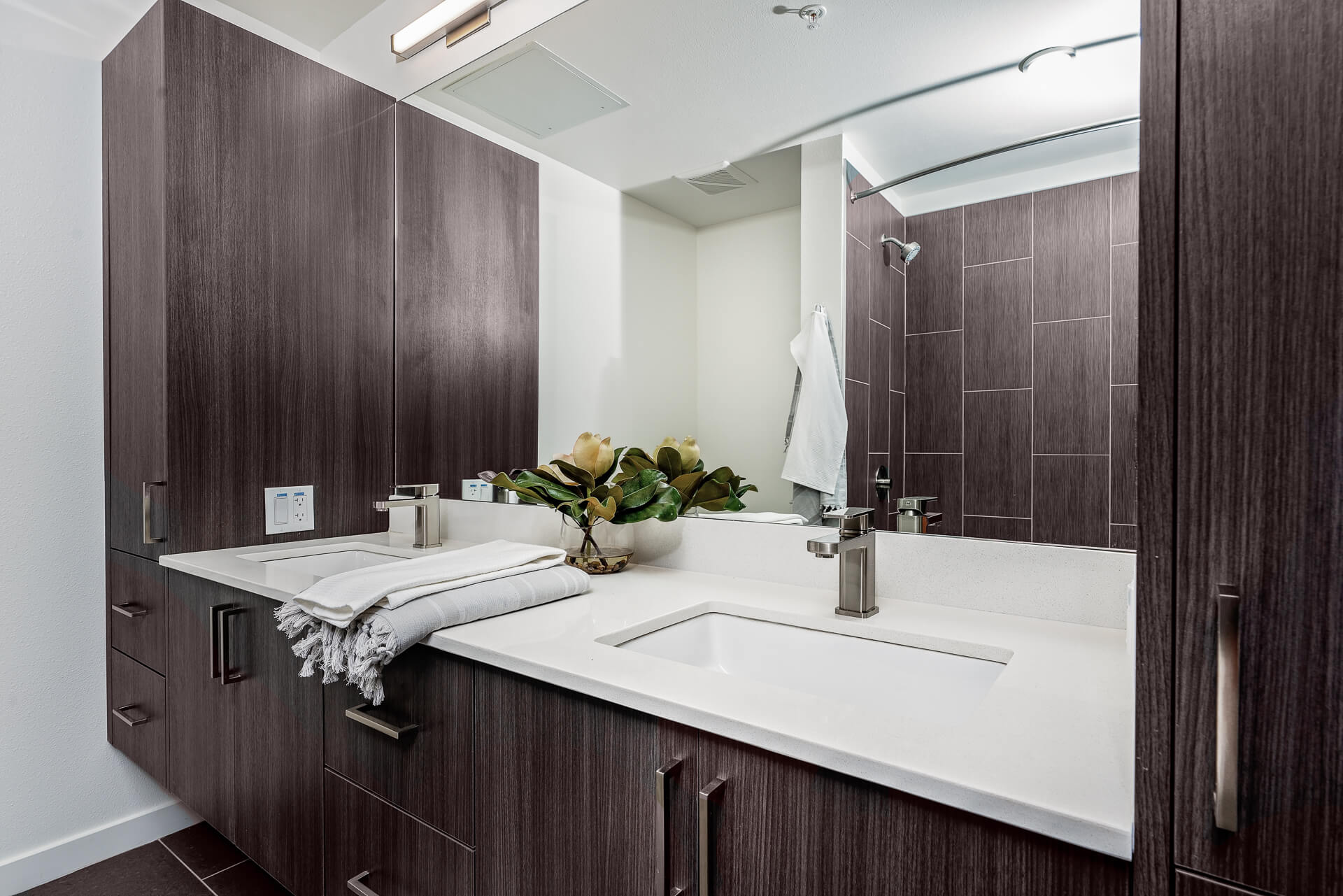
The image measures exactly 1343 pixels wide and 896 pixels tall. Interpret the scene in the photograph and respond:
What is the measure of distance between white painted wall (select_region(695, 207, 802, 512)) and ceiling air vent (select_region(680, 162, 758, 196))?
75 millimetres

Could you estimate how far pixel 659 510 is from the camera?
1329 mm

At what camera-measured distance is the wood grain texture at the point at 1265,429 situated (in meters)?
0.41

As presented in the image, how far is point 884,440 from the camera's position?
1112mm

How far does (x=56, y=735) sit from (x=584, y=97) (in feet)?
6.81

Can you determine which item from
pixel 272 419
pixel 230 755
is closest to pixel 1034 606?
pixel 230 755

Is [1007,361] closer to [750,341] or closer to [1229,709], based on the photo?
[750,341]

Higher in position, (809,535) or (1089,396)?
(1089,396)

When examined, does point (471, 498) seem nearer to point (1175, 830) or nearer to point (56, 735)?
point (56, 735)

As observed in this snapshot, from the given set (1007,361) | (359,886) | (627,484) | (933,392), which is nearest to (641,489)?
(627,484)

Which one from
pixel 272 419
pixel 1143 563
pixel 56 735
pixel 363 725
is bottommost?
pixel 56 735

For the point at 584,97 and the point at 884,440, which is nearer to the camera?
the point at 884,440

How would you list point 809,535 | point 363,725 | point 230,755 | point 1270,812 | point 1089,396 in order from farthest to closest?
1. point 230,755
2. point 809,535
3. point 363,725
4. point 1089,396
5. point 1270,812

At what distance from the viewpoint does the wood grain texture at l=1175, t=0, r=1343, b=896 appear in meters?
0.41

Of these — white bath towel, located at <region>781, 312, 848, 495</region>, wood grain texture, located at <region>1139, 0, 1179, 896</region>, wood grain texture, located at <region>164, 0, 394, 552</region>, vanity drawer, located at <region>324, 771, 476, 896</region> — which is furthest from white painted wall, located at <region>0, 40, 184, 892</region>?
wood grain texture, located at <region>1139, 0, 1179, 896</region>
